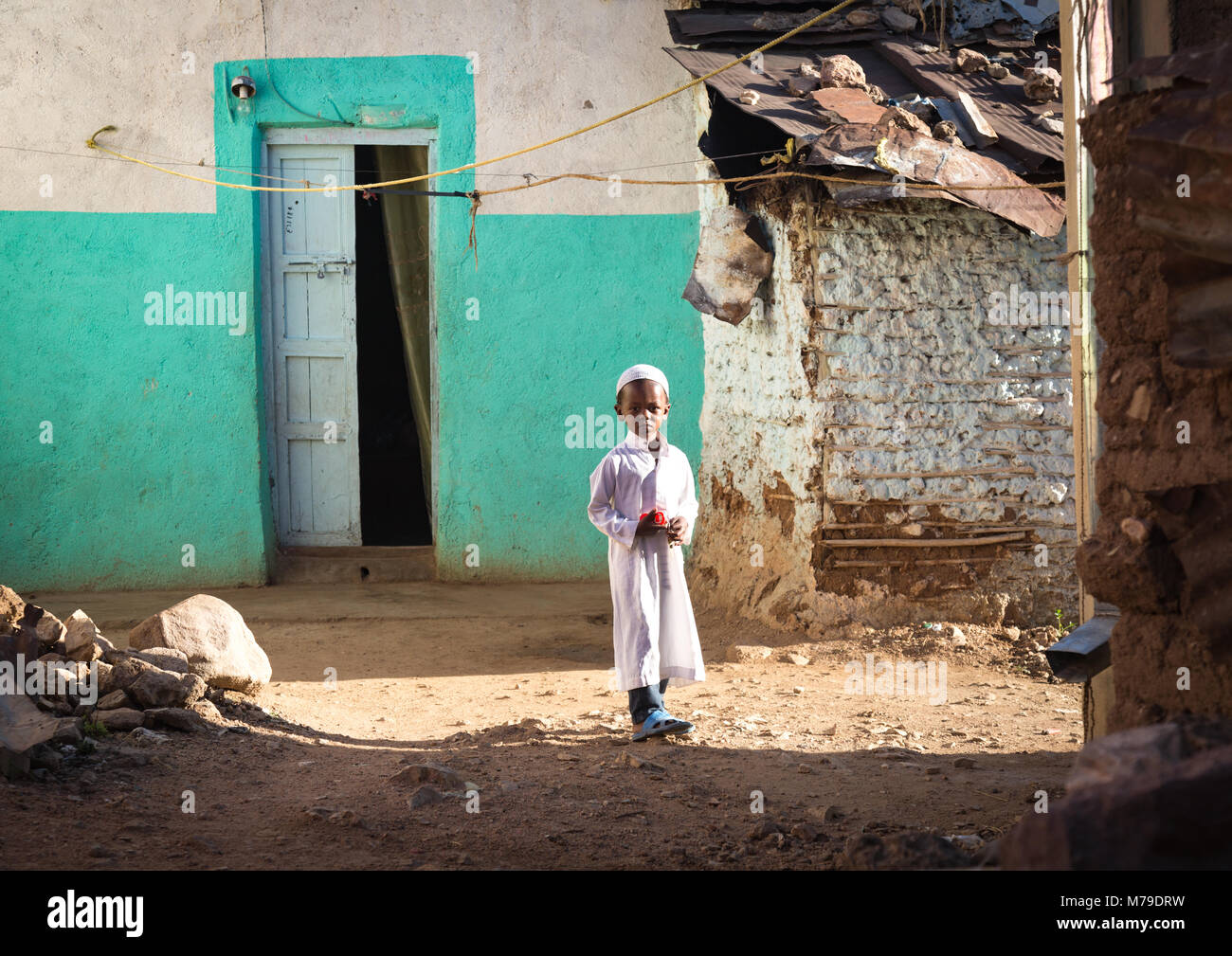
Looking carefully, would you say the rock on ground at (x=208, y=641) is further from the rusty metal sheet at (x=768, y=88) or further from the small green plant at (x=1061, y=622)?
the small green plant at (x=1061, y=622)

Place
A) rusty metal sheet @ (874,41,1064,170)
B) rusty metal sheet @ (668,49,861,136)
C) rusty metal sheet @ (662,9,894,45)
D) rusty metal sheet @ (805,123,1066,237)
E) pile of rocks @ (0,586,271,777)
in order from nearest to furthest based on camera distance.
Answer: pile of rocks @ (0,586,271,777) → rusty metal sheet @ (805,123,1066,237) → rusty metal sheet @ (874,41,1064,170) → rusty metal sheet @ (668,49,861,136) → rusty metal sheet @ (662,9,894,45)

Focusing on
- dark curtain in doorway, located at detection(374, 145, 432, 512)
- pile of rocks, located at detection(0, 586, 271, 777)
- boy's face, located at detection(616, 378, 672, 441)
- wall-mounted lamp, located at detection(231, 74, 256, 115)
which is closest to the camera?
pile of rocks, located at detection(0, 586, 271, 777)

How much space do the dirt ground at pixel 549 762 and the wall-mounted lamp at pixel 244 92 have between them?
341 cm

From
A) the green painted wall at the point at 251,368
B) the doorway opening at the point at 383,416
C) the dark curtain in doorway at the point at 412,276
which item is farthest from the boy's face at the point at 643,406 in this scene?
the doorway opening at the point at 383,416

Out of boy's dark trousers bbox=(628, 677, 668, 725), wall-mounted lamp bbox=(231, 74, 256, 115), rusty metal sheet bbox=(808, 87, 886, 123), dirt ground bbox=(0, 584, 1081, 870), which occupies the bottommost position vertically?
dirt ground bbox=(0, 584, 1081, 870)

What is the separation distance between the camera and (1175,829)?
5.35 ft

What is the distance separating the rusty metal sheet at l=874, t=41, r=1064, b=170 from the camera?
5.52 meters

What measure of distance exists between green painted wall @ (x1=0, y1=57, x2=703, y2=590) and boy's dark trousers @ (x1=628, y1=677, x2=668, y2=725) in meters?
3.50

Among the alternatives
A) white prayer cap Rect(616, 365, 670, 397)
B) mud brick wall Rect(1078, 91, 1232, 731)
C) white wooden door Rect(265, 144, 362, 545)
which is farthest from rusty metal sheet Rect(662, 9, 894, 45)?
mud brick wall Rect(1078, 91, 1232, 731)

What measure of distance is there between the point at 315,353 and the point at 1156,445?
651 centimetres

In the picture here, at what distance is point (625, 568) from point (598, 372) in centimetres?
359

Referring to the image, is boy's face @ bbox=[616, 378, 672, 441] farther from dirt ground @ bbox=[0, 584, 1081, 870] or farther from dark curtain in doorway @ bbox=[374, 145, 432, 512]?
dark curtain in doorway @ bbox=[374, 145, 432, 512]
